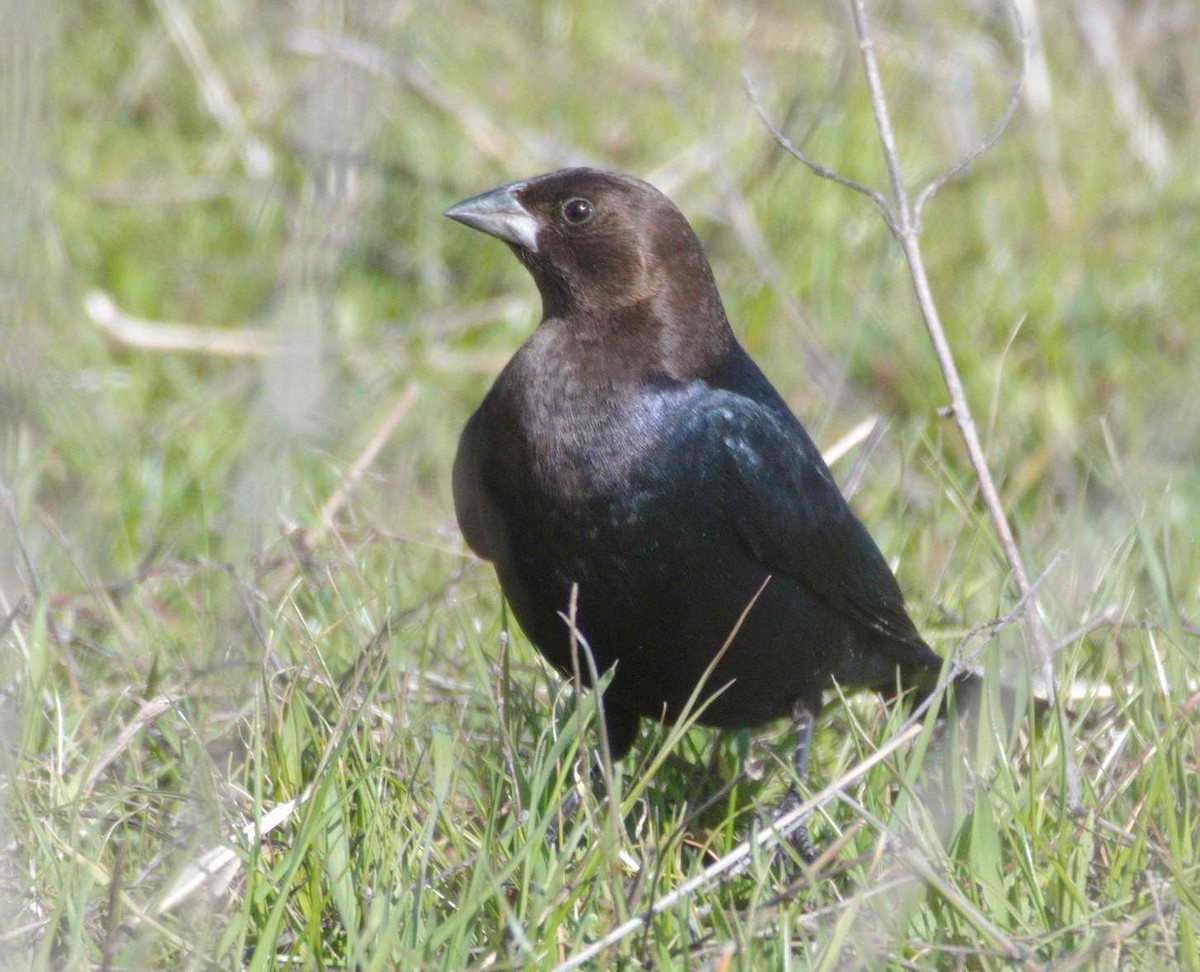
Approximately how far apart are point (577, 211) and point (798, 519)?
0.74 metres

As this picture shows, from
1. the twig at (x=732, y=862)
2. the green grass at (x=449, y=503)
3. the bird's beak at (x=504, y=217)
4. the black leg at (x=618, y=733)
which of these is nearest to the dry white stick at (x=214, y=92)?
the green grass at (x=449, y=503)

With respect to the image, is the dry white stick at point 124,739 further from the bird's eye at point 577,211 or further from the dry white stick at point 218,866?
the bird's eye at point 577,211

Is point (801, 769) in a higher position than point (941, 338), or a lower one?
lower

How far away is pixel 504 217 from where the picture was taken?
3.24 m

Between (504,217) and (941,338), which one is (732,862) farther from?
(504,217)

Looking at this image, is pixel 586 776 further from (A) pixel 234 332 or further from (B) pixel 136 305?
(B) pixel 136 305

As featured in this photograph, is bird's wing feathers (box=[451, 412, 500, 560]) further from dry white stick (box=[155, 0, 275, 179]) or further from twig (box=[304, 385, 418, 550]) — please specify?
dry white stick (box=[155, 0, 275, 179])

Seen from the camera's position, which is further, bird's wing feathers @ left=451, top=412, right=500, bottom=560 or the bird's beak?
the bird's beak

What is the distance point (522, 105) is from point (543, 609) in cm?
376

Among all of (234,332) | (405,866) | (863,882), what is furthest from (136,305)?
(863,882)

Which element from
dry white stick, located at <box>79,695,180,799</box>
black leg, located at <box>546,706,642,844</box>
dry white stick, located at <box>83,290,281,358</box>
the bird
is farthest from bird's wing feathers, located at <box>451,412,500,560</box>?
dry white stick, located at <box>83,290,281,358</box>

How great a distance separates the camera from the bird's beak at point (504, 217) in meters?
3.23

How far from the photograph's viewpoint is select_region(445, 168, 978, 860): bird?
9.05 ft

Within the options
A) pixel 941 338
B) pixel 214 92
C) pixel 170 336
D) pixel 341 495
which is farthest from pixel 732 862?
pixel 214 92
